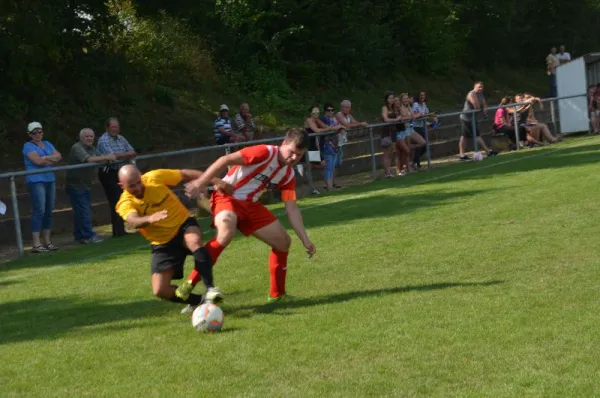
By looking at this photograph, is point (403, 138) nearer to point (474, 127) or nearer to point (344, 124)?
point (344, 124)

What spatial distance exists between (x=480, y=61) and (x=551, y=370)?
3706 centimetres

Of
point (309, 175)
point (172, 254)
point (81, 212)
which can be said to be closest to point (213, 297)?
point (172, 254)

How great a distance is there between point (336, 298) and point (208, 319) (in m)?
1.65

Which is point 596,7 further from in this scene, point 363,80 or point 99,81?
point 99,81

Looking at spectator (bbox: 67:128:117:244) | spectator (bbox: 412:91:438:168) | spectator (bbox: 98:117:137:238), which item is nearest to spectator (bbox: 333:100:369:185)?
spectator (bbox: 412:91:438:168)

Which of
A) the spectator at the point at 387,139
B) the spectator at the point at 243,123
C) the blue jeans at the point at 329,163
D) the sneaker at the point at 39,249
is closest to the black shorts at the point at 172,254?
the sneaker at the point at 39,249

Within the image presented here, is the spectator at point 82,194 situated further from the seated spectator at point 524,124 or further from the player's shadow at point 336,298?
the seated spectator at point 524,124

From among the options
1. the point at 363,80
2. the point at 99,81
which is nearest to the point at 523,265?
the point at 99,81

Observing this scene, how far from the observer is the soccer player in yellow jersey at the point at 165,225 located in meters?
10.3

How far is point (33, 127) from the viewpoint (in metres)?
17.1

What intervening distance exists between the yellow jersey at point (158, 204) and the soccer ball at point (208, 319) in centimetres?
127

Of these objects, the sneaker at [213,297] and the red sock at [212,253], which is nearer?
the sneaker at [213,297]

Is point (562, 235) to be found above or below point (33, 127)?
below

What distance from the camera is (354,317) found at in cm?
946
